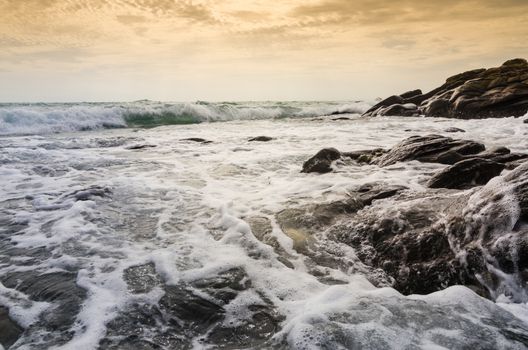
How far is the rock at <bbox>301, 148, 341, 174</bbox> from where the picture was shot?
786cm

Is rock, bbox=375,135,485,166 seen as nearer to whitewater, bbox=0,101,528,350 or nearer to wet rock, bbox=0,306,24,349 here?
whitewater, bbox=0,101,528,350

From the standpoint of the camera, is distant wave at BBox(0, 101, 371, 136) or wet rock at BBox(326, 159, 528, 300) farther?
distant wave at BBox(0, 101, 371, 136)

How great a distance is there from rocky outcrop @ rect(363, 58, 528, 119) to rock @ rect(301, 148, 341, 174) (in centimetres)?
1492

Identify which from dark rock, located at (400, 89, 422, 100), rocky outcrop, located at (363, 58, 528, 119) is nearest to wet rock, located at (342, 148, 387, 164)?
rocky outcrop, located at (363, 58, 528, 119)

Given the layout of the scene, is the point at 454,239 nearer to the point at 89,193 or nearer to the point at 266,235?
the point at 266,235

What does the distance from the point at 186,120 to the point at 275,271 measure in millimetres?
29940

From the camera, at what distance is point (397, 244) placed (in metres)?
4.09

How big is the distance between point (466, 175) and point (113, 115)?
92.3ft

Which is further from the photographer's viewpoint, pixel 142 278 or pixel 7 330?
pixel 142 278

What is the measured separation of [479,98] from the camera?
70.2 feet

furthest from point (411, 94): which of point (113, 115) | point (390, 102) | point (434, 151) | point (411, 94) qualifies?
point (434, 151)

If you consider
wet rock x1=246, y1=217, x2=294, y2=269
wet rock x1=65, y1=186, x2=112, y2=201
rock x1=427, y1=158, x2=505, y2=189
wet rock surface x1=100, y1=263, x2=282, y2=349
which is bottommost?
wet rock surface x1=100, y1=263, x2=282, y2=349

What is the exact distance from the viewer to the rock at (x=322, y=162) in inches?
309

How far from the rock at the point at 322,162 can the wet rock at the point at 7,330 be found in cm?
578
